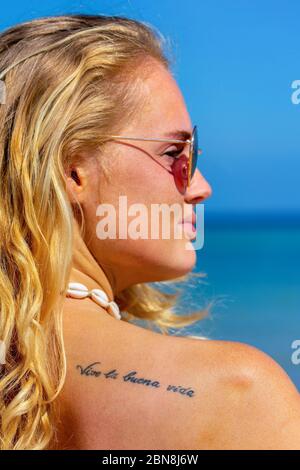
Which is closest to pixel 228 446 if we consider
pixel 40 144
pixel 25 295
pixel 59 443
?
pixel 59 443

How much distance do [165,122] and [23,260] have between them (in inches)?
25.9

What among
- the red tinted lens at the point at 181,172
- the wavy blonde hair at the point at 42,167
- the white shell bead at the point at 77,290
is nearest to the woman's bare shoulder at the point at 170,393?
the wavy blonde hair at the point at 42,167

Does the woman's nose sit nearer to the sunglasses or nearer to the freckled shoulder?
the sunglasses

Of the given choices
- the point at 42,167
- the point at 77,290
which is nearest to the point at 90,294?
the point at 77,290

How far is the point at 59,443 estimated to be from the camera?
6.84 feet

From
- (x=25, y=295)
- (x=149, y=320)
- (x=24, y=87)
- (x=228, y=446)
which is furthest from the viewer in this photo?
(x=149, y=320)

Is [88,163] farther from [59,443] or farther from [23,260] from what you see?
[59,443]

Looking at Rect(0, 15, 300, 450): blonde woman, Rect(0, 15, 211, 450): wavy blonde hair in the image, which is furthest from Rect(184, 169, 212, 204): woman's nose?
Rect(0, 15, 211, 450): wavy blonde hair

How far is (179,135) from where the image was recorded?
2.56 metres

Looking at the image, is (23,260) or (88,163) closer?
(23,260)

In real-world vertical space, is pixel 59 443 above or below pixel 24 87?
below

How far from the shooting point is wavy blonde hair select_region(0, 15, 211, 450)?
2.14 meters

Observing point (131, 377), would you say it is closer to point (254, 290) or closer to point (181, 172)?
point (181, 172)

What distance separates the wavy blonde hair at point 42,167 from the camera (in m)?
2.14
